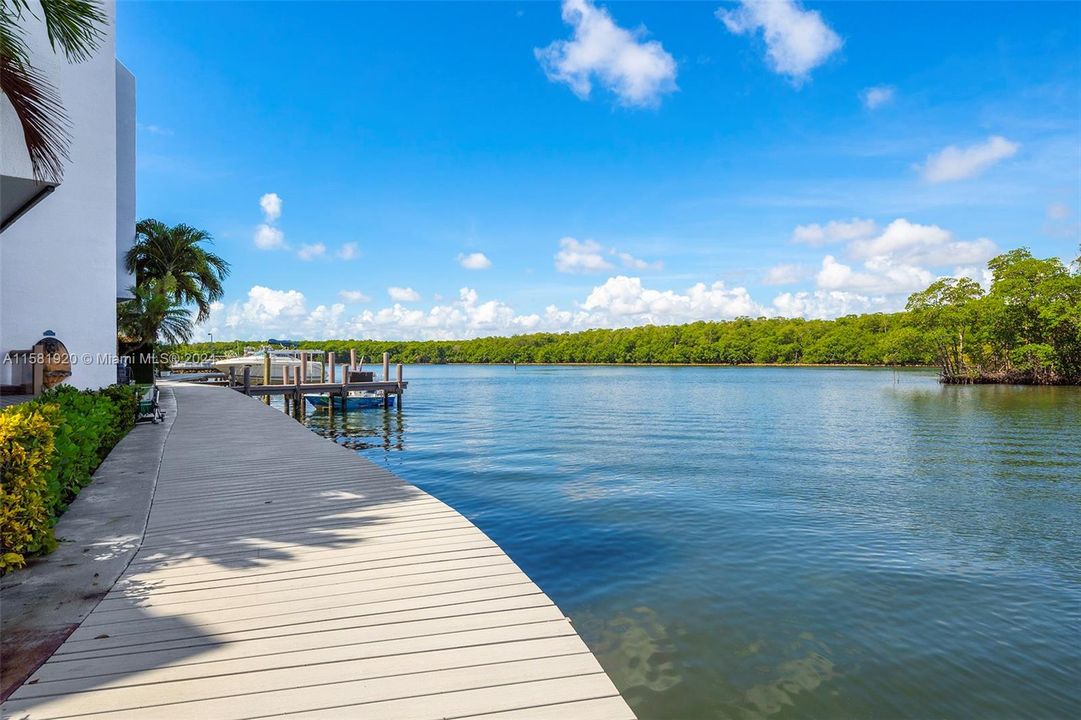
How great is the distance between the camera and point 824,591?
6199 millimetres

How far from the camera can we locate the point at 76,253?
13.7m

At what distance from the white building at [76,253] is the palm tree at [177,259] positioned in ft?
34.5

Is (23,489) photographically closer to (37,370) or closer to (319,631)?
(319,631)

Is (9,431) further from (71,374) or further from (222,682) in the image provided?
(71,374)

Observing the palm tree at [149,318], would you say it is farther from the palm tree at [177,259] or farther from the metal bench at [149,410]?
the metal bench at [149,410]

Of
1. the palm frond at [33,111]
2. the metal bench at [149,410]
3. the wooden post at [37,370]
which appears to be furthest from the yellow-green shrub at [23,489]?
the wooden post at [37,370]

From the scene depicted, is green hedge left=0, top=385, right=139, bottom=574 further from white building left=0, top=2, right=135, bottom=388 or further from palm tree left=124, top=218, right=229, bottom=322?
palm tree left=124, top=218, right=229, bottom=322

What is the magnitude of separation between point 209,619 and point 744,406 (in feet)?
97.9

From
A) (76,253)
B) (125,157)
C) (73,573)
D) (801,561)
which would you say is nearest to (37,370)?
(76,253)

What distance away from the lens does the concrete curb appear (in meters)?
3.00

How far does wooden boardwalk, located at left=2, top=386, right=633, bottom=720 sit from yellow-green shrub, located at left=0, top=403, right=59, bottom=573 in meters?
0.68

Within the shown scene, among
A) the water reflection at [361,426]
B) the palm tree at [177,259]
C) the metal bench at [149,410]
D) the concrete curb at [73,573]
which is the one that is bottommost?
the water reflection at [361,426]

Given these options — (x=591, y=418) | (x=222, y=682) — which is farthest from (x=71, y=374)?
(x=591, y=418)

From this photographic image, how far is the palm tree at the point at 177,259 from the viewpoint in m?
25.5
